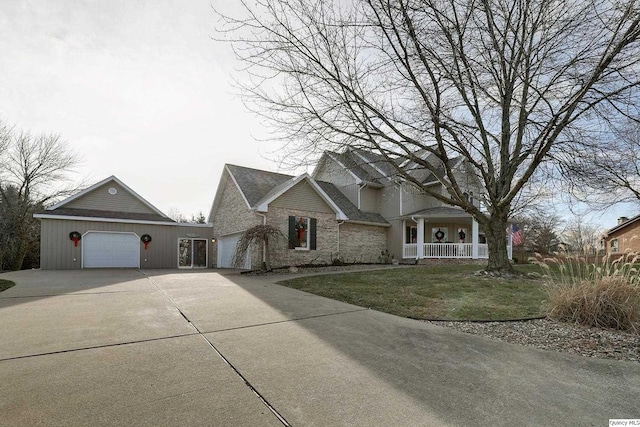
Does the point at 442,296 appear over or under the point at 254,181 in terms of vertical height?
under

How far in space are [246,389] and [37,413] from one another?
55.7 inches

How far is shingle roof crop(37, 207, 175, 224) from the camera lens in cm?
1577

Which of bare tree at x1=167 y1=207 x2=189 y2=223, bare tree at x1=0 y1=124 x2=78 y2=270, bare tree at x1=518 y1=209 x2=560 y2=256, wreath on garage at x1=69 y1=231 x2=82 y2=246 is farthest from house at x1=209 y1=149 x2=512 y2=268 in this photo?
bare tree at x1=167 y1=207 x2=189 y2=223

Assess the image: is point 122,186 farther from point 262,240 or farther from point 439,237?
point 439,237

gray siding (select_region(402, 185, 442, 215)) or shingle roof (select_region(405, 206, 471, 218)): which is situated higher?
gray siding (select_region(402, 185, 442, 215))

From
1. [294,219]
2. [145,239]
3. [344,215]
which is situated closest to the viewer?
[294,219]

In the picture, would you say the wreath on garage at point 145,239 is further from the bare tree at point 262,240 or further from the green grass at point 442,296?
the green grass at point 442,296

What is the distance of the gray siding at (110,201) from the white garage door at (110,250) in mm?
1906

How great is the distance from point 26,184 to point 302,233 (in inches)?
844

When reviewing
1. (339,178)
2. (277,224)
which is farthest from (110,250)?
(339,178)

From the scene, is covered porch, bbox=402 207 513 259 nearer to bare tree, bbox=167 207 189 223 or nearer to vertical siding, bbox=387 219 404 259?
vertical siding, bbox=387 219 404 259

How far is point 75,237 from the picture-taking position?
1575 cm

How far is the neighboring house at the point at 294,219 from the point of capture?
50.3 feet

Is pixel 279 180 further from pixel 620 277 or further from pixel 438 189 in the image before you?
pixel 620 277
